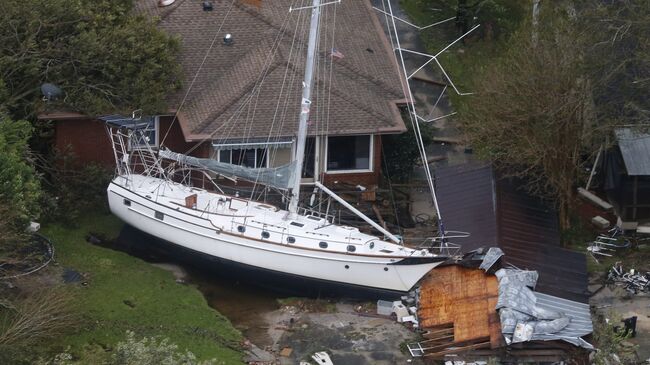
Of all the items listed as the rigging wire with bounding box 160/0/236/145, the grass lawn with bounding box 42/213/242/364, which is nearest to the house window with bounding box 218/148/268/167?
the rigging wire with bounding box 160/0/236/145

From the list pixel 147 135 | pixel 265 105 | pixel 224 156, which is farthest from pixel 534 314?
pixel 147 135

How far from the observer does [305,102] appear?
30047 millimetres

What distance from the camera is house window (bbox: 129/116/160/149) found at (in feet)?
106

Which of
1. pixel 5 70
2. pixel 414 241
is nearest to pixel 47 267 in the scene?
pixel 5 70

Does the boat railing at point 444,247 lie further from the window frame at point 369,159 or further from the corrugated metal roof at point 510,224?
the window frame at point 369,159

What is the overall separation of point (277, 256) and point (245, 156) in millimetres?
4734

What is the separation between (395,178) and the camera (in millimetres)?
35969

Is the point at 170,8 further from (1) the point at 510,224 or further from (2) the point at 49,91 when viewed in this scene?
(1) the point at 510,224

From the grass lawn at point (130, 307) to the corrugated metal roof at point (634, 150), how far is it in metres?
12.7

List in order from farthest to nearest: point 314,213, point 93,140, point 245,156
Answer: point 93,140 → point 245,156 → point 314,213

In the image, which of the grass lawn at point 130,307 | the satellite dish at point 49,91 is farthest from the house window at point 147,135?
the grass lawn at point 130,307

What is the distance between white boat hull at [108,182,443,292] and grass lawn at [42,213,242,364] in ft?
4.18

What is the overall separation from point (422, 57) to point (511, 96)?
12.2 meters

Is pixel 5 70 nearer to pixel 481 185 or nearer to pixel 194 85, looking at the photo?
pixel 194 85
